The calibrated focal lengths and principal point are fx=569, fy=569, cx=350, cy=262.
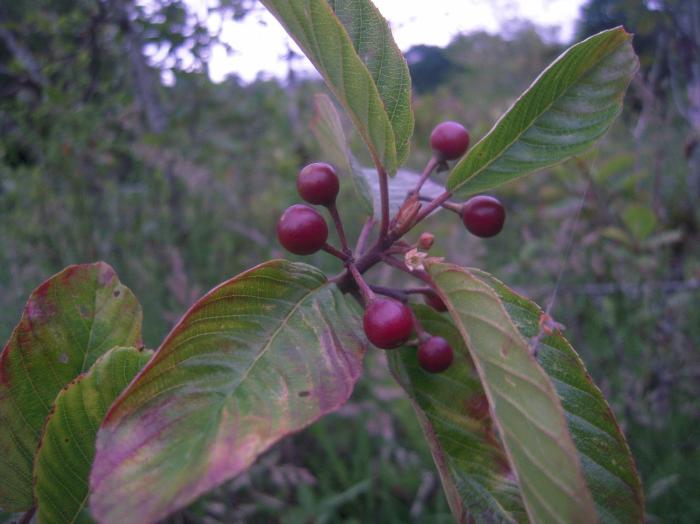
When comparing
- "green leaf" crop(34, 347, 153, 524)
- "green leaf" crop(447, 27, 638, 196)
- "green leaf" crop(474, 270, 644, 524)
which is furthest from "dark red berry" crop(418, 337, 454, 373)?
"green leaf" crop(34, 347, 153, 524)

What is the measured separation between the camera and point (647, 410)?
2.11 metres

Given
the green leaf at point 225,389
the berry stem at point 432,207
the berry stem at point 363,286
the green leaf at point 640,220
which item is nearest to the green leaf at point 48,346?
the green leaf at point 225,389

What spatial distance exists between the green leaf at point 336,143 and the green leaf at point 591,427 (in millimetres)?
239

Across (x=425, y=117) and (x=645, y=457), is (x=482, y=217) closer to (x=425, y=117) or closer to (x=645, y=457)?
(x=645, y=457)

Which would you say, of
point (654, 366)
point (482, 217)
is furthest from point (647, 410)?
point (482, 217)

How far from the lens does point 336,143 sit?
944mm

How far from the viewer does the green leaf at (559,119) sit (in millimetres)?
711

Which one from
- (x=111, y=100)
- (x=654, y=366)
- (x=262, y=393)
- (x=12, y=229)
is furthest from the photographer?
(x=111, y=100)

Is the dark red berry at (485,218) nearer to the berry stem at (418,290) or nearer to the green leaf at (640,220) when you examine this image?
the berry stem at (418,290)

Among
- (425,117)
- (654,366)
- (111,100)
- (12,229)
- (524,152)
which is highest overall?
(524,152)

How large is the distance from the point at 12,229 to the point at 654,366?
10.5 ft

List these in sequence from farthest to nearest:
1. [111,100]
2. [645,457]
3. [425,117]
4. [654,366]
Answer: [425,117] < [111,100] < [654,366] < [645,457]

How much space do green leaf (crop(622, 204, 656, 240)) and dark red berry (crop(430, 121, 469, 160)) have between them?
156cm

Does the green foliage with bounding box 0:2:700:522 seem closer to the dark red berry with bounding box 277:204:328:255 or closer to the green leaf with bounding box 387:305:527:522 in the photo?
the green leaf with bounding box 387:305:527:522
